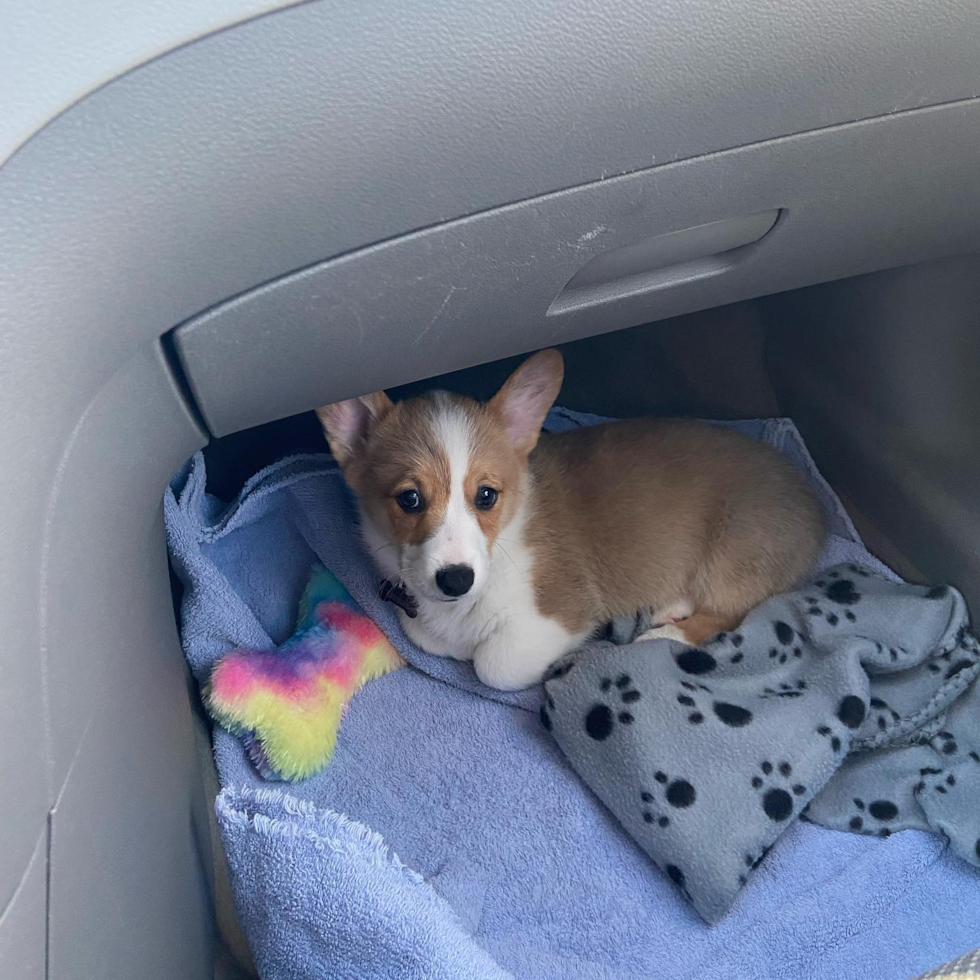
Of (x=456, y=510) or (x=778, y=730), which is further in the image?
(x=456, y=510)

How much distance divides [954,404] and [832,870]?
2.96 ft

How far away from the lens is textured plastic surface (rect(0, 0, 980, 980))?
731mm

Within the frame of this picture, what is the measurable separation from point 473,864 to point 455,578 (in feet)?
1.59

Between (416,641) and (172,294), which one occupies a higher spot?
(172,294)

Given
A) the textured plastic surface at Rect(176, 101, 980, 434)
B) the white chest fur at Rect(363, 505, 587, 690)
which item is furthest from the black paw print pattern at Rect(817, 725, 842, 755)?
the textured plastic surface at Rect(176, 101, 980, 434)

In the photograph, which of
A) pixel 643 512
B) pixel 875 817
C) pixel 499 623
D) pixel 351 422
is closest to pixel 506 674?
pixel 499 623

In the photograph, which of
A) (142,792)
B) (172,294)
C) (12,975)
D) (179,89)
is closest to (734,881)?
(142,792)

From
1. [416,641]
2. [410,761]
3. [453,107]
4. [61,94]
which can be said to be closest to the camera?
[61,94]

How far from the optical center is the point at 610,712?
1.60 m

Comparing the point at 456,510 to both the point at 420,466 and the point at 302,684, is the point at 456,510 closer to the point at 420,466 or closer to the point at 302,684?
the point at 420,466

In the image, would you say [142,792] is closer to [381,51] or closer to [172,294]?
[172,294]

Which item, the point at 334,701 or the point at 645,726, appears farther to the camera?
the point at 334,701

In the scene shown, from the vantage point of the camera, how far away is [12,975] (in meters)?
0.74

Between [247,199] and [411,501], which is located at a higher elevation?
[247,199]
